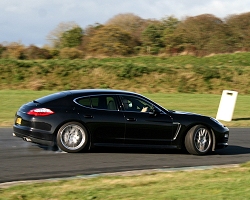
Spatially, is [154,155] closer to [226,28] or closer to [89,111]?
[89,111]

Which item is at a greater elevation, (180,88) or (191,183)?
(180,88)

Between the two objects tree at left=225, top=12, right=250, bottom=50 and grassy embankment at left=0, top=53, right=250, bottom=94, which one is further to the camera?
tree at left=225, top=12, right=250, bottom=50

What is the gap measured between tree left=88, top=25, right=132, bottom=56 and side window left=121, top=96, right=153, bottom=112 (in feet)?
123

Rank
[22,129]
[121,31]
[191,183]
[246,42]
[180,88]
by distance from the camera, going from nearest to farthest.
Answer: [191,183], [22,129], [180,88], [121,31], [246,42]

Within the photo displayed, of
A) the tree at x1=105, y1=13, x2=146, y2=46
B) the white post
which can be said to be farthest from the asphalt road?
the tree at x1=105, y1=13, x2=146, y2=46

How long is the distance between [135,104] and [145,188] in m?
4.62

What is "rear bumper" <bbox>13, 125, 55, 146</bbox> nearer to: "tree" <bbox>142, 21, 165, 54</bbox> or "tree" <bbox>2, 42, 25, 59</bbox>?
"tree" <bbox>2, 42, 25, 59</bbox>

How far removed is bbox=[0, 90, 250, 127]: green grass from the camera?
834 inches

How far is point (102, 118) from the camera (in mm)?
11805

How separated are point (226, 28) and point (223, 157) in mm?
48481

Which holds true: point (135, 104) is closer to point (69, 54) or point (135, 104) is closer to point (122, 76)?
point (122, 76)

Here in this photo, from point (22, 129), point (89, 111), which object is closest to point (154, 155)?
point (89, 111)

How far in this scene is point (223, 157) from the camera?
12.3 metres

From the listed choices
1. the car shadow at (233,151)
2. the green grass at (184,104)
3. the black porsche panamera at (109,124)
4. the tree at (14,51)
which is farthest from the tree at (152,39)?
the black porsche panamera at (109,124)
